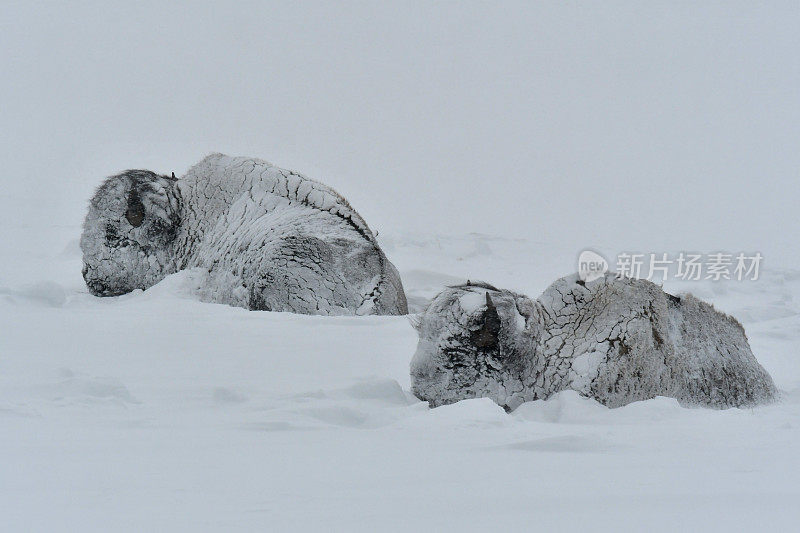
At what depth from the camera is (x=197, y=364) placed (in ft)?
14.8

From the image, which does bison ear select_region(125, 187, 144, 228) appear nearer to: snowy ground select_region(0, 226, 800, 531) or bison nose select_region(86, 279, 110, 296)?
bison nose select_region(86, 279, 110, 296)

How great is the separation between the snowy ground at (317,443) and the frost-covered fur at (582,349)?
0.60 ft

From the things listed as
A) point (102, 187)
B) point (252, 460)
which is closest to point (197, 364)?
point (252, 460)

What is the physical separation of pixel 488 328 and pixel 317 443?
131 centimetres

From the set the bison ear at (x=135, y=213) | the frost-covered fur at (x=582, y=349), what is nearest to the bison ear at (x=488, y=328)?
the frost-covered fur at (x=582, y=349)

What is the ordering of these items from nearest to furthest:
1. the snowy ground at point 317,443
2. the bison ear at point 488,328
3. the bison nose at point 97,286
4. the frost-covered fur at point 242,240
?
the snowy ground at point 317,443
the bison ear at point 488,328
the frost-covered fur at point 242,240
the bison nose at point 97,286

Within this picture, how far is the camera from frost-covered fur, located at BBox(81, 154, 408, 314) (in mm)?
7086

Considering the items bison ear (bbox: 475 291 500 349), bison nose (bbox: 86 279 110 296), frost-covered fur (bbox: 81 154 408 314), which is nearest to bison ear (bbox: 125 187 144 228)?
frost-covered fur (bbox: 81 154 408 314)

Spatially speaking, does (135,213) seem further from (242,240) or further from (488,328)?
(488,328)

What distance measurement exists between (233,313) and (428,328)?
218cm

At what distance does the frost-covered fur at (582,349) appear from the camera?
4.26 metres

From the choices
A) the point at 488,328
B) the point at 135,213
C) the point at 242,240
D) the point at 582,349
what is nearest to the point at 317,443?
the point at 488,328

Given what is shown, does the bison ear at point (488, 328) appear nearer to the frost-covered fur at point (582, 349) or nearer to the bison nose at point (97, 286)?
the frost-covered fur at point (582, 349)

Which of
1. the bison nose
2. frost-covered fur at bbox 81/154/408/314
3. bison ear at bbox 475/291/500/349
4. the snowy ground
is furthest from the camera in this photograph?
the bison nose
